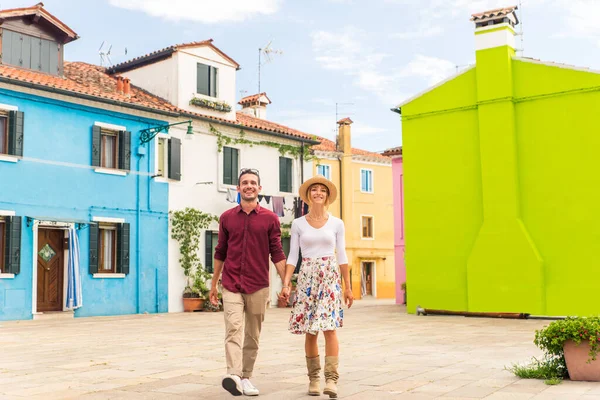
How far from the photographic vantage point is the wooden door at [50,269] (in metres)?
18.8

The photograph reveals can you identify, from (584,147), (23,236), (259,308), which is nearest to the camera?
(259,308)

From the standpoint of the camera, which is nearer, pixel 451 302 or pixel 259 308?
pixel 259 308

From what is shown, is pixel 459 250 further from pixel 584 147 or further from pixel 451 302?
pixel 584 147

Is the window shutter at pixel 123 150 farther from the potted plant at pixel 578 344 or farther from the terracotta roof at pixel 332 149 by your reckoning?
the terracotta roof at pixel 332 149

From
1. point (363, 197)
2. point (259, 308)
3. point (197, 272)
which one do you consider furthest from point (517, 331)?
point (363, 197)

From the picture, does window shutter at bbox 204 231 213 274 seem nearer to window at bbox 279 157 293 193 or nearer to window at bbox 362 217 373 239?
window at bbox 279 157 293 193

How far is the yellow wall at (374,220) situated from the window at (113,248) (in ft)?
60.8

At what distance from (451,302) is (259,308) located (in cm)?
1304

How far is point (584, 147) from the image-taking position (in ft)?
55.5

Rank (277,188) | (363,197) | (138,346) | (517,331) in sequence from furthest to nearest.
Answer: (363,197), (277,188), (517,331), (138,346)

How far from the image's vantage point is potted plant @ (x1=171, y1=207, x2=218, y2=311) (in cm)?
2177

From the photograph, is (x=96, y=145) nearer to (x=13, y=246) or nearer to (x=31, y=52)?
(x=31, y=52)

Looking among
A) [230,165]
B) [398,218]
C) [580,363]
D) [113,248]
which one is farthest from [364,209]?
[580,363]


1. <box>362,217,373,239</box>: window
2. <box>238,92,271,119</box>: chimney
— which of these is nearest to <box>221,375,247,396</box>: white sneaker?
<box>238,92,271,119</box>: chimney
